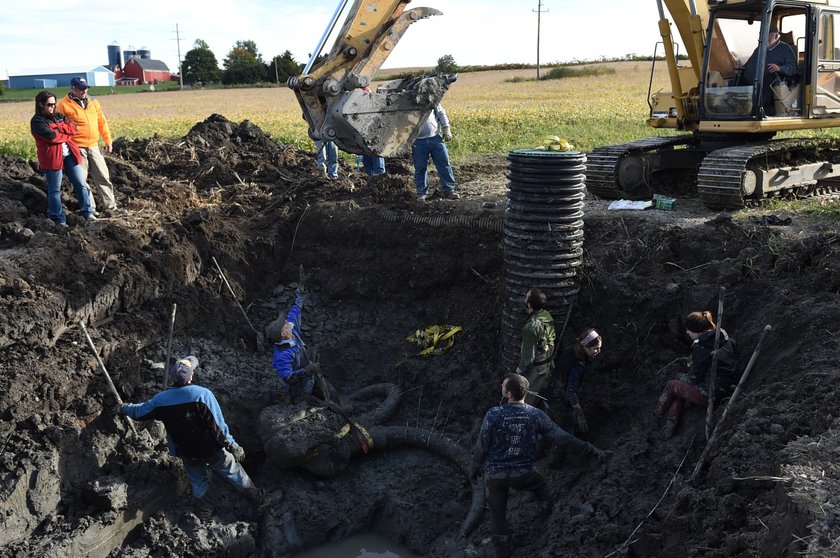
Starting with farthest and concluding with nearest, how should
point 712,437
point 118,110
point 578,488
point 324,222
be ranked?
point 118,110, point 324,222, point 578,488, point 712,437

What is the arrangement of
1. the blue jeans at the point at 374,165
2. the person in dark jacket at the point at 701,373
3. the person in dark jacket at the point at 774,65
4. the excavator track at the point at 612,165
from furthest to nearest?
the blue jeans at the point at 374,165, the excavator track at the point at 612,165, the person in dark jacket at the point at 774,65, the person in dark jacket at the point at 701,373

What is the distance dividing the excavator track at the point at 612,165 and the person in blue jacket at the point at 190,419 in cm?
643

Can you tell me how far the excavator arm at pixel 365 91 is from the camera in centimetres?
738

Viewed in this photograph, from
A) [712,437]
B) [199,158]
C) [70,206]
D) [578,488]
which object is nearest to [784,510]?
[712,437]

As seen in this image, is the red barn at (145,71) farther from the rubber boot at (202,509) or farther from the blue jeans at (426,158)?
the rubber boot at (202,509)

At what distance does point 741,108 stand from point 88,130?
853 cm

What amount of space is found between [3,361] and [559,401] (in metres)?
5.19

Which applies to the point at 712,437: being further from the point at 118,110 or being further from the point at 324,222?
the point at 118,110

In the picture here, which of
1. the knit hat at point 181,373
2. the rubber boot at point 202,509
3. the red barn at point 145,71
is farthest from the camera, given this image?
the red barn at point 145,71

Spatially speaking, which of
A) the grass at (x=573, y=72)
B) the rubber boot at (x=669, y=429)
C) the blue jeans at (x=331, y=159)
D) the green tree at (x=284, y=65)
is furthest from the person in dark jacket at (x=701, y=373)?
the green tree at (x=284, y=65)

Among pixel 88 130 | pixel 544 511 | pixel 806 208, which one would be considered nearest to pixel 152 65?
pixel 88 130

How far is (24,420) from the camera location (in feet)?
21.2

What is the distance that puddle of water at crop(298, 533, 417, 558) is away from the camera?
22.6 ft

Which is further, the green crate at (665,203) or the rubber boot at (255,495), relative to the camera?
the green crate at (665,203)
